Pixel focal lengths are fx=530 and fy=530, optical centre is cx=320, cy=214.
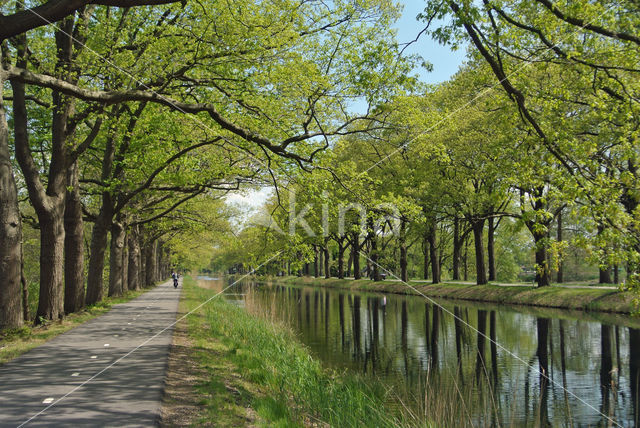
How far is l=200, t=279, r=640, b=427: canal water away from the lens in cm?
982

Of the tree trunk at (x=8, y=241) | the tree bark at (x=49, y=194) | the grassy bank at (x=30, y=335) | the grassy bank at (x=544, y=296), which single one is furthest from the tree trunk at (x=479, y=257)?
the tree trunk at (x=8, y=241)

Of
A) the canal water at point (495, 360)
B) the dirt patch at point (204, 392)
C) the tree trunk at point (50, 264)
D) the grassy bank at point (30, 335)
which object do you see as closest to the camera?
the dirt patch at point (204, 392)

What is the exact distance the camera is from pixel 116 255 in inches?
1089

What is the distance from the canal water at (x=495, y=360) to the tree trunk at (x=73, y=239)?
647 centimetres

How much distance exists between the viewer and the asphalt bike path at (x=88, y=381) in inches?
246

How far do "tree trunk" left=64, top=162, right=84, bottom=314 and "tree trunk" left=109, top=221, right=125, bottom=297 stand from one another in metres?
8.13

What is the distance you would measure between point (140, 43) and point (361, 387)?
10.8 metres

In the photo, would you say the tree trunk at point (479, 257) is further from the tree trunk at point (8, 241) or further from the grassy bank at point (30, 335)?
the tree trunk at point (8, 241)

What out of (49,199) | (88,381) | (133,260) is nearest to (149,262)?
(133,260)

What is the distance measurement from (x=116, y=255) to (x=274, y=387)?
20.7m

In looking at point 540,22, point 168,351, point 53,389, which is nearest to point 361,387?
point 168,351

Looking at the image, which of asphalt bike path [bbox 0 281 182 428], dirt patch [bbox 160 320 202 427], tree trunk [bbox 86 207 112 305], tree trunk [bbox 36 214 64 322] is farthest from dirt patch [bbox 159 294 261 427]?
tree trunk [bbox 86 207 112 305]

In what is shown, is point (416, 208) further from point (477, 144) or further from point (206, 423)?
point (477, 144)

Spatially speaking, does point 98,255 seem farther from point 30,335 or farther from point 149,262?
point 149,262
